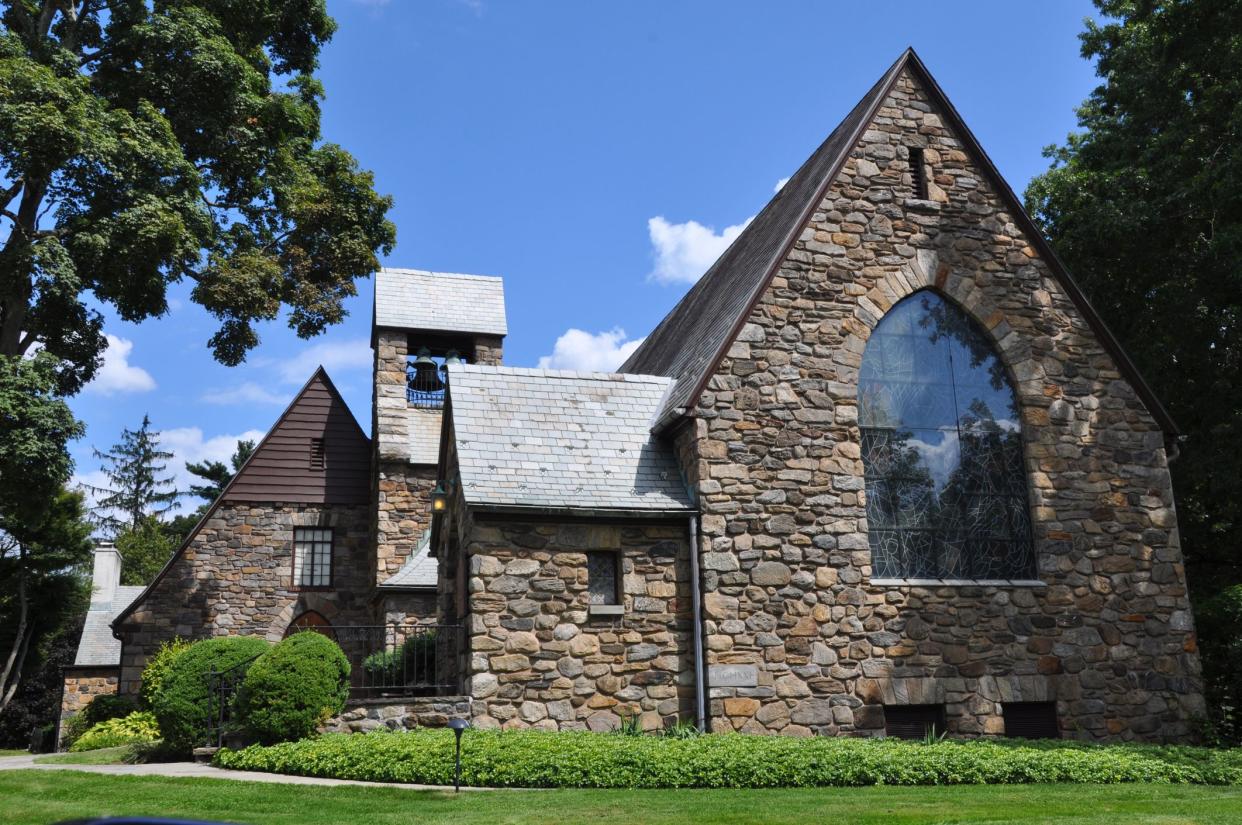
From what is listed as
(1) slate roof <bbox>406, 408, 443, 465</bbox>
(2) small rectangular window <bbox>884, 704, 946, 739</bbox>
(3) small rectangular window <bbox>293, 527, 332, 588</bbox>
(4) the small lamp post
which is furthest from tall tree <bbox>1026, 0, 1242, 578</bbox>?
(3) small rectangular window <bbox>293, 527, 332, 588</bbox>

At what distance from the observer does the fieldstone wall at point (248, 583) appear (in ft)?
76.3

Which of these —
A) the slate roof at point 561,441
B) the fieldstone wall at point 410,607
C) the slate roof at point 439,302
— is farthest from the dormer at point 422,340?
the slate roof at point 561,441

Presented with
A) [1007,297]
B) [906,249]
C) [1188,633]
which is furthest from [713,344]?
[1188,633]

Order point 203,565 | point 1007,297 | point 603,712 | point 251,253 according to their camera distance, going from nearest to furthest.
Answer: point 603,712 < point 1007,297 < point 251,253 < point 203,565

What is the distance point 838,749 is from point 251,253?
13.9 meters

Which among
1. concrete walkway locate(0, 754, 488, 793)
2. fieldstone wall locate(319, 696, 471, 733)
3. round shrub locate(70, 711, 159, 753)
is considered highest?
fieldstone wall locate(319, 696, 471, 733)

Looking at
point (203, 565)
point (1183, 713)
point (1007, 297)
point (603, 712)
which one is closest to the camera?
point (603, 712)

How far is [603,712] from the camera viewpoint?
44.0 ft

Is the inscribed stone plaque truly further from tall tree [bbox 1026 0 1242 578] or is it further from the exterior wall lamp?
tall tree [bbox 1026 0 1242 578]

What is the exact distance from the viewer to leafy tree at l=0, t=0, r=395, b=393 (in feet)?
51.6

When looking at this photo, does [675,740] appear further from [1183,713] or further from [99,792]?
[1183,713]

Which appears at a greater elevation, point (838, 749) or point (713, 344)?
point (713, 344)

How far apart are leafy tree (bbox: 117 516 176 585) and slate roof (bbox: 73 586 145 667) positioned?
53.0 feet

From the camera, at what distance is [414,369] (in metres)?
26.2
